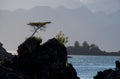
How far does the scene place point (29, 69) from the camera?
9388cm

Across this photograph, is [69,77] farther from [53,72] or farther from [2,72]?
[2,72]

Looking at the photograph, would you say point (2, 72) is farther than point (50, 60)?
No

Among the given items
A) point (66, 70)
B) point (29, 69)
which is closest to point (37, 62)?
point (29, 69)

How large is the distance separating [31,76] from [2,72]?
11.0 meters

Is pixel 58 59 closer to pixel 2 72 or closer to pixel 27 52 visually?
pixel 27 52

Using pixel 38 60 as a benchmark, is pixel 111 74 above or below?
below

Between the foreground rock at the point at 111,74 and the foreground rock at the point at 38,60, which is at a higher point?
the foreground rock at the point at 38,60

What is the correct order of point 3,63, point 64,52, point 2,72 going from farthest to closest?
point 64,52, point 3,63, point 2,72

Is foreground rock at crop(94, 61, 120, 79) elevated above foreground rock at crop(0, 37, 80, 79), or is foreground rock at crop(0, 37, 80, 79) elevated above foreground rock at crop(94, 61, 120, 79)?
foreground rock at crop(0, 37, 80, 79)

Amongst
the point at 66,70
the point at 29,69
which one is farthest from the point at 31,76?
the point at 66,70

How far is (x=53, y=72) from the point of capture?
94938 mm

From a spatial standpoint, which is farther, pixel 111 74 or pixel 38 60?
pixel 111 74

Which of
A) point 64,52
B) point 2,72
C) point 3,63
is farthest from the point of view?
point 64,52

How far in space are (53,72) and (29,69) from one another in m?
4.68
